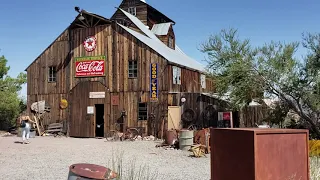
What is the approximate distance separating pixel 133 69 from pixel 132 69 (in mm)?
82

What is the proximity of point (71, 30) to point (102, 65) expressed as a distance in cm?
373

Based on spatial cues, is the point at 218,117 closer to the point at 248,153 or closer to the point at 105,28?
the point at 105,28

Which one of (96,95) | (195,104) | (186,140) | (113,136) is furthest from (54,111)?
(186,140)

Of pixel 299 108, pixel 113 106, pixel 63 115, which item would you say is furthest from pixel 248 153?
pixel 63 115

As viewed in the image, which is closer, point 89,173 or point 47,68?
point 89,173

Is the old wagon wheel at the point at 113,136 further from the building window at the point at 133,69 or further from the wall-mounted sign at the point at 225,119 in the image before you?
the wall-mounted sign at the point at 225,119

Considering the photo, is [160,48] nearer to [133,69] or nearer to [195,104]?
[133,69]

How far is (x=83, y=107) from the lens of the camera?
922 inches

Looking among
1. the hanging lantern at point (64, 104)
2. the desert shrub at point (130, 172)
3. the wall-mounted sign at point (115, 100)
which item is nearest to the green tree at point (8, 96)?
the hanging lantern at point (64, 104)

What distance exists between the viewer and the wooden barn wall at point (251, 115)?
65.9 feet

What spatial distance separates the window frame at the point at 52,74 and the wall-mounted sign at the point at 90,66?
201 cm

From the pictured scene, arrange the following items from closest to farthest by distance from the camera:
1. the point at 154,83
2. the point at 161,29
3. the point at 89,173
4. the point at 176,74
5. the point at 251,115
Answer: the point at 89,173, the point at 251,115, the point at 154,83, the point at 176,74, the point at 161,29

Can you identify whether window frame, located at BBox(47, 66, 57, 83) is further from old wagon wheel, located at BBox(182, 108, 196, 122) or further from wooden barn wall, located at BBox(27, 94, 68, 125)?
old wagon wheel, located at BBox(182, 108, 196, 122)

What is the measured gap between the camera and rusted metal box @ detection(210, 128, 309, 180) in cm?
416
